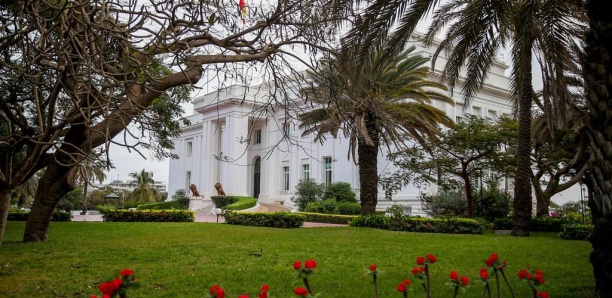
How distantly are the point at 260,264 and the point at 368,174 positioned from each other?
10.7m

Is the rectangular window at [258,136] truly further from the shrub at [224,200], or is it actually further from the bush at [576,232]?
the bush at [576,232]

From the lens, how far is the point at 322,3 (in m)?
6.94

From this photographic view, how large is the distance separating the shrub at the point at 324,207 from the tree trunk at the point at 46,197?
1821 cm

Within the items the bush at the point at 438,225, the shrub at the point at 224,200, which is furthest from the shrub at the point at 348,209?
the shrub at the point at 224,200

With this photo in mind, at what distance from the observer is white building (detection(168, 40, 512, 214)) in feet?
108

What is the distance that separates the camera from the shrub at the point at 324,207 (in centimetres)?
2812

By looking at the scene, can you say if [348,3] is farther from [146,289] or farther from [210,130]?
[210,130]

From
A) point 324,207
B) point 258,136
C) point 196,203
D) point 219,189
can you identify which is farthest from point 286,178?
point 324,207

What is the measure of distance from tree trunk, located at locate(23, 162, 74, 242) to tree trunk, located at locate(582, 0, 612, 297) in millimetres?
9265

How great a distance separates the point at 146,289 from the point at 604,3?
6176 mm

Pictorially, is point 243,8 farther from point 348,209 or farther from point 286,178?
point 286,178

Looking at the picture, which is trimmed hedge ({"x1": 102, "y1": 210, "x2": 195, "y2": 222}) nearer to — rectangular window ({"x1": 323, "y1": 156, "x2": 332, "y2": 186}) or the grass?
the grass

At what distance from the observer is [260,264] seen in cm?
798

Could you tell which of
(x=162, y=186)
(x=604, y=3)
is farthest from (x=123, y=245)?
(x=162, y=186)
